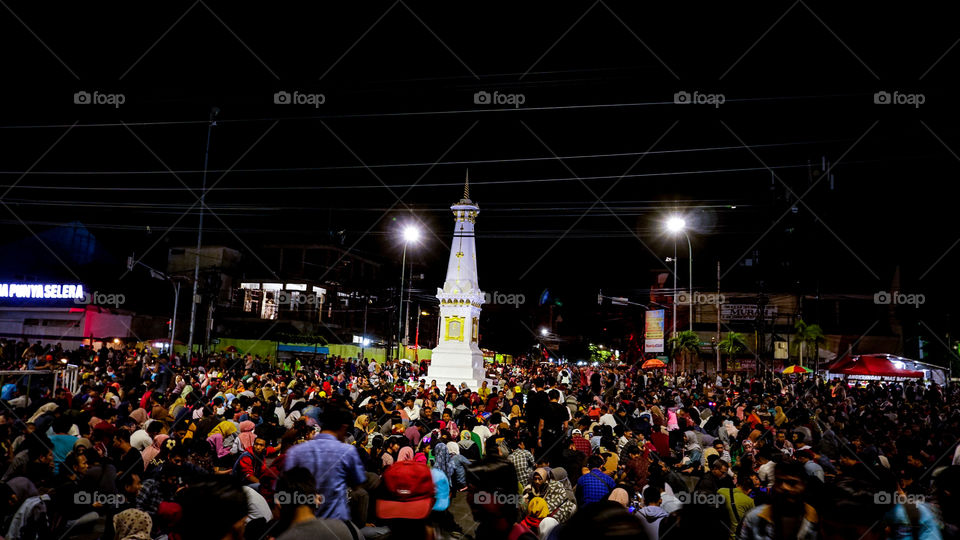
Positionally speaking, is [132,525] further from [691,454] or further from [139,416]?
[691,454]

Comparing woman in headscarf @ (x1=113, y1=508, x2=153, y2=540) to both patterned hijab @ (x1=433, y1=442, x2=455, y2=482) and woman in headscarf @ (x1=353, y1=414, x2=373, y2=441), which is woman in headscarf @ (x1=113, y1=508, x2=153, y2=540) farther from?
woman in headscarf @ (x1=353, y1=414, x2=373, y2=441)

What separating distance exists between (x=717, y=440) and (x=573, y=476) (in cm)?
398

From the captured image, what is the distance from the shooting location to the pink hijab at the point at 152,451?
8.23m

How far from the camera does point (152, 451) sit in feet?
27.8

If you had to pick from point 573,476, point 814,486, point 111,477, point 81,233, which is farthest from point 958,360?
point 81,233

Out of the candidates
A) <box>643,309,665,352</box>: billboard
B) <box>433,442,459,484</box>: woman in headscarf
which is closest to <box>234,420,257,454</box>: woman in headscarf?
<box>433,442,459,484</box>: woman in headscarf

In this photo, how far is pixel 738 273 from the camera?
199 feet

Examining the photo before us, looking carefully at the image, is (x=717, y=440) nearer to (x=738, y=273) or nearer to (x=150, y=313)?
(x=150, y=313)

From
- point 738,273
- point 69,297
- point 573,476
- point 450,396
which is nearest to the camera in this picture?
point 573,476

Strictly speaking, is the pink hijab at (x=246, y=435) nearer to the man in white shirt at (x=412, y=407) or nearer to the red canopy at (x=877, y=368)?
the man in white shirt at (x=412, y=407)

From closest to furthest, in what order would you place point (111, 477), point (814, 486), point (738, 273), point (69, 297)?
point (814, 486) → point (111, 477) → point (69, 297) → point (738, 273)

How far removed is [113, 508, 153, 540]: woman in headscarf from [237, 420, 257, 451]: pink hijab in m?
3.96

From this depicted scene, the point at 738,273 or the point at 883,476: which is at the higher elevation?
the point at 738,273

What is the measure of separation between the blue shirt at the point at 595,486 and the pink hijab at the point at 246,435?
5.12 metres
